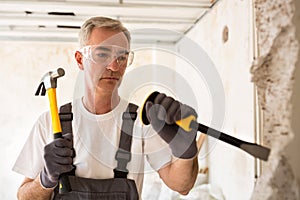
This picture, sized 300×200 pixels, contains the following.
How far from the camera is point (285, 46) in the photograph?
75cm

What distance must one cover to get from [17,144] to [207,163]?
1799mm

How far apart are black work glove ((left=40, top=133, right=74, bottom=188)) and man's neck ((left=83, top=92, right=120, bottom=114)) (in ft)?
0.70

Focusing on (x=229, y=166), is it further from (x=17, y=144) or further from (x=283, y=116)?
(x=17, y=144)

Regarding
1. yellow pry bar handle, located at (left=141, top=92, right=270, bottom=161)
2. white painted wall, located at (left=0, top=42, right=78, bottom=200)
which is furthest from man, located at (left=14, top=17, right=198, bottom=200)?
white painted wall, located at (left=0, top=42, right=78, bottom=200)

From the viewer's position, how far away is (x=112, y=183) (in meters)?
1.27

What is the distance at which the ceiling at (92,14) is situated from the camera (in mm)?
2305

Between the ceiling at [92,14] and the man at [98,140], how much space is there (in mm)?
703

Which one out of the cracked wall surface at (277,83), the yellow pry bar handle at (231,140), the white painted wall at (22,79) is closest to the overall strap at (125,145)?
the yellow pry bar handle at (231,140)

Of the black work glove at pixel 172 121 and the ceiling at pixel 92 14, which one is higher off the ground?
the ceiling at pixel 92 14

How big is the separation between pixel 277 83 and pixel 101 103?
0.71m

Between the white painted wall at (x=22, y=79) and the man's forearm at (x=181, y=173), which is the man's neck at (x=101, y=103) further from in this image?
the white painted wall at (x=22, y=79)

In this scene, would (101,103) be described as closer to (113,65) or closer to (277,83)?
(113,65)

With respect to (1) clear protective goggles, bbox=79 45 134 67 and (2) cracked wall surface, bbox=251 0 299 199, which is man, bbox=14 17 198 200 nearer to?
(1) clear protective goggles, bbox=79 45 134 67

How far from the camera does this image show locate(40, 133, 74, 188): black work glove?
1.13 metres
